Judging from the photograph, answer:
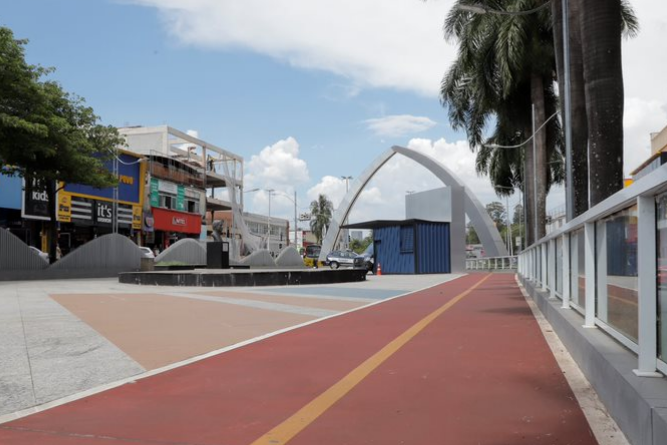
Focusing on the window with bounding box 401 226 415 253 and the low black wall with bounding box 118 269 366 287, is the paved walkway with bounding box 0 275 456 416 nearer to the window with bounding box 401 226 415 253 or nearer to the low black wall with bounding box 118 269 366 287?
the low black wall with bounding box 118 269 366 287

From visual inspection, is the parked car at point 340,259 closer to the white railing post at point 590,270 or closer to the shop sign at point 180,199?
the shop sign at point 180,199

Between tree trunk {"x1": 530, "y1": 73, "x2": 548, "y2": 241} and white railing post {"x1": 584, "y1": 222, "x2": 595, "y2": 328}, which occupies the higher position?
tree trunk {"x1": 530, "y1": 73, "x2": 548, "y2": 241}

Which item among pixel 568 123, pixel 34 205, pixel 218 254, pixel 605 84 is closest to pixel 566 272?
pixel 605 84

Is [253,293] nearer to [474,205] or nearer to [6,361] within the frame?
[6,361]

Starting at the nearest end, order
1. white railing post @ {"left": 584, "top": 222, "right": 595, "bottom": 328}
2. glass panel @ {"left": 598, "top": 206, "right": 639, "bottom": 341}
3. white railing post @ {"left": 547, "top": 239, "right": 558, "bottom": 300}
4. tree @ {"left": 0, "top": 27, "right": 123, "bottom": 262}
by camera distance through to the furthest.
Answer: glass panel @ {"left": 598, "top": 206, "right": 639, "bottom": 341} < white railing post @ {"left": 584, "top": 222, "right": 595, "bottom": 328} < white railing post @ {"left": 547, "top": 239, "right": 558, "bottom": 300} < tree @ {"left": 0, "top": 27, "right": 123, "bottom": 262}

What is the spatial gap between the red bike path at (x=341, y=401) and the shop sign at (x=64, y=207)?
3962 cm

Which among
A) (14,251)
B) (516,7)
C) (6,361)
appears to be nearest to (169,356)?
(6,361)

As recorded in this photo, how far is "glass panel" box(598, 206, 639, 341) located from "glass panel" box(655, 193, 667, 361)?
0.45m

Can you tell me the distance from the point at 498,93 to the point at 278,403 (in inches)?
1212

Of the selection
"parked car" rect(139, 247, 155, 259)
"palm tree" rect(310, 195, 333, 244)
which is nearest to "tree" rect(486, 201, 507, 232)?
"palm tree" rect(310, 195, 333, 244)

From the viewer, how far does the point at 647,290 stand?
3.94 metres

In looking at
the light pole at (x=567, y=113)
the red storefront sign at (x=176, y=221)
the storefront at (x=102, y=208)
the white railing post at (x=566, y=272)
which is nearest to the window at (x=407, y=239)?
the storefront at (x=102, y=208)

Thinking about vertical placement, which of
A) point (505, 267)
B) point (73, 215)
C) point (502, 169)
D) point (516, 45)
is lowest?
point (505, 267)

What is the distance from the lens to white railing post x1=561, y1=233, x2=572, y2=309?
8133 millimetres
